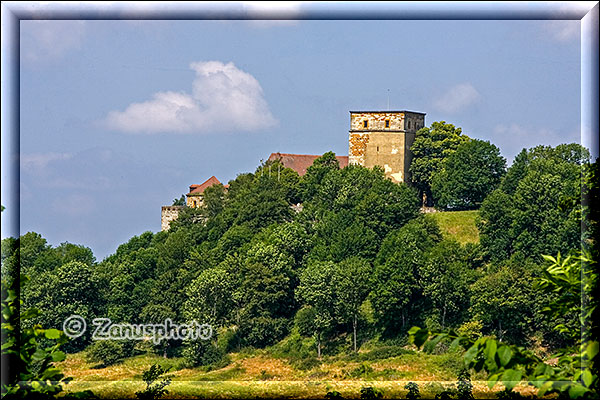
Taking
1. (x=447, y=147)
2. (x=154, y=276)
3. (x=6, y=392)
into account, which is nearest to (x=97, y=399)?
(x=6, y=392)

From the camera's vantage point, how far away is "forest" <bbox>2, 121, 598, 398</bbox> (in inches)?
1515

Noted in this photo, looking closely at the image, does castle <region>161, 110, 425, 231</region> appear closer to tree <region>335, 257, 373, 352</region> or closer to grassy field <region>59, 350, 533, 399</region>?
tree <region>335, 257, 373, 352</region>

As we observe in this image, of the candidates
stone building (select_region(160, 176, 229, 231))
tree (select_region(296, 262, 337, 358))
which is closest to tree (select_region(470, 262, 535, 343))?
tree (select_region(296, 262, 337, 358))

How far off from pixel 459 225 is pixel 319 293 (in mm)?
10816

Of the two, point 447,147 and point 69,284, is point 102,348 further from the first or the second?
point 447,147

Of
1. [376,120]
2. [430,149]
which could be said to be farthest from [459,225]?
[376,120]

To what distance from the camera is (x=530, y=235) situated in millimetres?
42719

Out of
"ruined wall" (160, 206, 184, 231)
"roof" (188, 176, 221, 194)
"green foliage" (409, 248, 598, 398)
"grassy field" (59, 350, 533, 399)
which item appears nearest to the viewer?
"green foliage" (409, 248, 598, 398)

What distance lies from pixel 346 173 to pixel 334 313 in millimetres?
13436

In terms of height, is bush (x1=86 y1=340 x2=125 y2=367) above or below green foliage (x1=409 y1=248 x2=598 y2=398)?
below

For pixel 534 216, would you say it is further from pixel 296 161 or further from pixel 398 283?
pixel 296 161

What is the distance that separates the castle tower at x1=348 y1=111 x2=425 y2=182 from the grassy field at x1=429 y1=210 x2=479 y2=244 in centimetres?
548

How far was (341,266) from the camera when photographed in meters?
44.2

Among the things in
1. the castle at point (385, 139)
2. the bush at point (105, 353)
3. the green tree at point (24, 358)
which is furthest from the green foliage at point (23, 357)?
the castle at point (385, 139)
